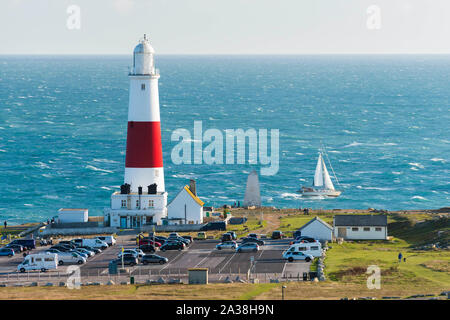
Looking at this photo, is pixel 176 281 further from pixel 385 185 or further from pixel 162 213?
pixel 385 185

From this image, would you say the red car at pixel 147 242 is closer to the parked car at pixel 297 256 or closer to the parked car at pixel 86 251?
the parked car at pixel 86 251

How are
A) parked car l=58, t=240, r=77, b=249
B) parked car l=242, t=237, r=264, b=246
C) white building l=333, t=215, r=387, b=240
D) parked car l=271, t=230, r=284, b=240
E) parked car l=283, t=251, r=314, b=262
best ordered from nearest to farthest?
parked car l=283, t=251, r=314, b=262 → parked car l=58, t=240, r=77, b=249 → parked car l=242, t=237, r=264, b=246 → parked car l=271, t=230, r=284, b=240 → white building l=333, t=215, r=387, b=240

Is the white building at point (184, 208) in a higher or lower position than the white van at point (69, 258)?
higher

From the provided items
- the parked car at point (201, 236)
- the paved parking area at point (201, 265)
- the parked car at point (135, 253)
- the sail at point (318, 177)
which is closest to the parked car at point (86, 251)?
the paved parking area at point (201, 265)

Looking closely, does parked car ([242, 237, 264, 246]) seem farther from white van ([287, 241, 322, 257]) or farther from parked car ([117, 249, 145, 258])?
parked car ([117, 249, 145, 258])

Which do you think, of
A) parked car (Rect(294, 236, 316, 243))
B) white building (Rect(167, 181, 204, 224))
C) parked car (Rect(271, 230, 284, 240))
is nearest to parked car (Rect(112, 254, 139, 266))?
parked car (Rect(294, 236, 316, 243))

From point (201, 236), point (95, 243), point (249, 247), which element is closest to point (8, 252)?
point (95, 243)

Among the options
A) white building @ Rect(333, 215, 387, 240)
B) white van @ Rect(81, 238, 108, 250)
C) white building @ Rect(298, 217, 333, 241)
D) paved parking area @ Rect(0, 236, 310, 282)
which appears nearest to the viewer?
paved parking area @ Rect(0, 236, 310, 282)
